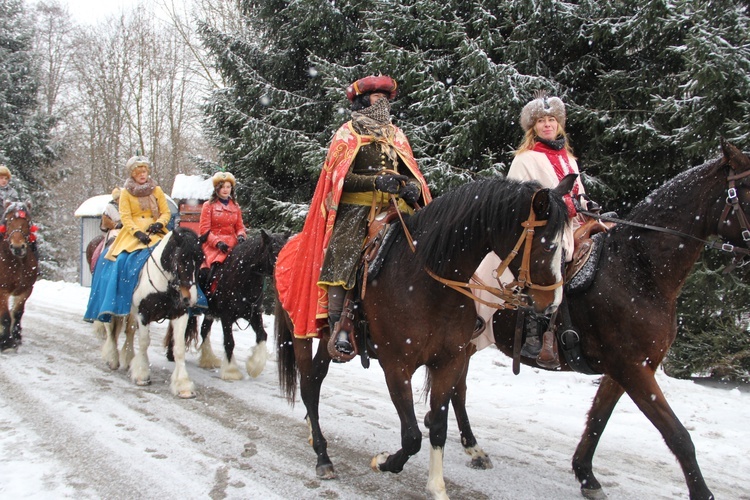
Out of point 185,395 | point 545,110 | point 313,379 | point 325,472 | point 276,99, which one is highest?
point 276,99

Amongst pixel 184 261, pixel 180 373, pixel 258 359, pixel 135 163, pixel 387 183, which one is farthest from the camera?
pixel 135 163

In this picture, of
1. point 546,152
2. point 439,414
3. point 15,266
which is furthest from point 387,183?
point 15,266

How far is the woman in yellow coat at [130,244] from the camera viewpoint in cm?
707

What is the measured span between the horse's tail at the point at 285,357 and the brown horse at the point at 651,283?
2588mm

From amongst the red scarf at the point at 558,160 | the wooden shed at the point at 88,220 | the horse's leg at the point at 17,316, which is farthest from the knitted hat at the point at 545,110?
the wooden shed at the point at 88,220

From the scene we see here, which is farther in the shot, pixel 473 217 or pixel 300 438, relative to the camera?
pixel 300 438

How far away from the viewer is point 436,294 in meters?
3.44

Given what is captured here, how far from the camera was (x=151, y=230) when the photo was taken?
7379 millimetres

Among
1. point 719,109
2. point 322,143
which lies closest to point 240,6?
point 322,143

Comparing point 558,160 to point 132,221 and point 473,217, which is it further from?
point 132,221

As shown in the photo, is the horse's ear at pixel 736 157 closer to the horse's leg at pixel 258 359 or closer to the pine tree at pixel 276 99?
the horse's leg at pixel 258 359

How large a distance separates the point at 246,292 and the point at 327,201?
3694 millimetres

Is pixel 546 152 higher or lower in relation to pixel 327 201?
higher

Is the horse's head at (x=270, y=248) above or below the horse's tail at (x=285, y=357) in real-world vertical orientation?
above
